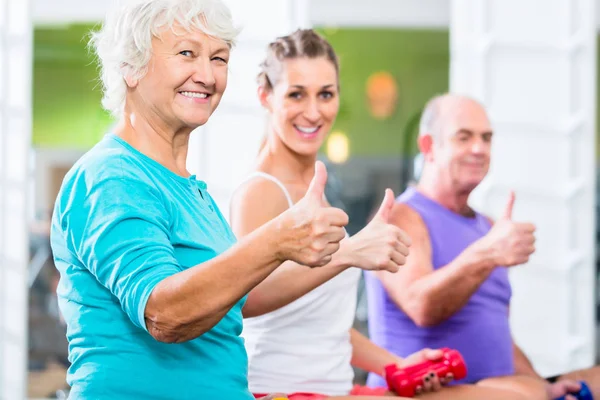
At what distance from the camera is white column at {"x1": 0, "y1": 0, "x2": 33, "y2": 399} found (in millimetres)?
3246

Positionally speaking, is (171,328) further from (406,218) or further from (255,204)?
(406,218)

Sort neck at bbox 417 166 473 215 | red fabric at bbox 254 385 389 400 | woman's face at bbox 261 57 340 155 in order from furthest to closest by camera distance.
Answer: neck at bbox 417 166 473 215 < woman's face at bbox 261 57 340 155 < red fabric at bbox 254 385 389 400

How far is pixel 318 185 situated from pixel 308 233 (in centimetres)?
10

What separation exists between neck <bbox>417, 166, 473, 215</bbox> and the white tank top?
57cm

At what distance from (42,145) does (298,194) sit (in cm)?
649

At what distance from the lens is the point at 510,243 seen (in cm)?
171

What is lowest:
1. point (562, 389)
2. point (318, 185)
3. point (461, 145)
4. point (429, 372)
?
point (562, 389)

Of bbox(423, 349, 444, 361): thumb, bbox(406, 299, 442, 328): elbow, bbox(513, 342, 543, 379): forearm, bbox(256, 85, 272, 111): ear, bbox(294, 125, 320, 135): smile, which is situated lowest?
bbox(513, 342, 543, 379): forearm

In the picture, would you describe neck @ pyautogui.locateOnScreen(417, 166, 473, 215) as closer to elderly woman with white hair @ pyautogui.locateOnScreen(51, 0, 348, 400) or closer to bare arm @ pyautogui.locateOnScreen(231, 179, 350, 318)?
bare arm @ pyautogui.locateOnScreen(231, 179, 350, 318)

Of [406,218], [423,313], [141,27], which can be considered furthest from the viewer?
[406,218]

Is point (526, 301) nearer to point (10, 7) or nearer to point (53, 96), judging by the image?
point (10, 7)

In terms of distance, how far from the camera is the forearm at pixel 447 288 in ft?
5.69

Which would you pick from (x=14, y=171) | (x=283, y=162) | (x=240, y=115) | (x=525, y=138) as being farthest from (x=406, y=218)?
(x=14, y=171)

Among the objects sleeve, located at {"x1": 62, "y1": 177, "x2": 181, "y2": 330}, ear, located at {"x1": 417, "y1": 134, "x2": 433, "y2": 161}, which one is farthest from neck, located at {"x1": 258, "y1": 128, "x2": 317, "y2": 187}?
Result: sleeve, located at {"x1": 62, "y1": 177, "x2": 181, "y2": 330}
